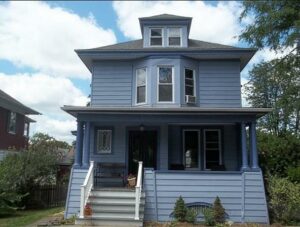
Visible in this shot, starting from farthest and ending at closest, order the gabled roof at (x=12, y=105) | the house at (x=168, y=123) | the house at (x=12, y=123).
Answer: the house at (x=12, y=123)
the gabled roof at (x=12, y=105)
the house at (x=168, y=123)

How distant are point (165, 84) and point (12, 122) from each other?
15.4 meters

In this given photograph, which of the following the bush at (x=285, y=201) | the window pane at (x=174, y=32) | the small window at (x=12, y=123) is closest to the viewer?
the bush at (x=285, y=201)

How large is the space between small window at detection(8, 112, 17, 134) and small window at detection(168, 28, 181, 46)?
1458 centimetres

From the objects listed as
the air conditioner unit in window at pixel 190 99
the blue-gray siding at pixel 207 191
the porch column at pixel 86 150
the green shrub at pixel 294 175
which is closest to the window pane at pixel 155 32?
the air conditioner unit in window at pixel 190 99

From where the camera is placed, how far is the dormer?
57.9ft

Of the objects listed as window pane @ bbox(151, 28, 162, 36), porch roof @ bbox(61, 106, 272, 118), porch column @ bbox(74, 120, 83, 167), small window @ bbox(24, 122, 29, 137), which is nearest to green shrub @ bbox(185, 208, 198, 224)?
porch roof @ bbox(61, 106, 272, 118)

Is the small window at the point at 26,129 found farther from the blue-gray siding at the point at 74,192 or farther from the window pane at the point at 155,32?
the blue-gray siding at the point at 74,192

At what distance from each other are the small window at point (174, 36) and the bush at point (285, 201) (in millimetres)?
7796

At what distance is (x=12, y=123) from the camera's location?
27547 mm

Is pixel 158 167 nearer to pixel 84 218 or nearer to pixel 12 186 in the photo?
pixel 84 218

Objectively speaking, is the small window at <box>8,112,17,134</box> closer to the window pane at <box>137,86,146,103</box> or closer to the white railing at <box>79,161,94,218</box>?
the window pane at <box>137,86,146,103</box>

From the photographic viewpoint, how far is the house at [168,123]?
13469 millimetres

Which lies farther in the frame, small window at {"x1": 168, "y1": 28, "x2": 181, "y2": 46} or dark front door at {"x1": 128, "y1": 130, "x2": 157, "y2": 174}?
small window at {"x1": 168, "y1": 28, "x2": 181, "y2": 46}

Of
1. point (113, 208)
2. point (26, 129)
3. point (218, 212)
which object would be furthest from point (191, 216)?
point (26, 129)
